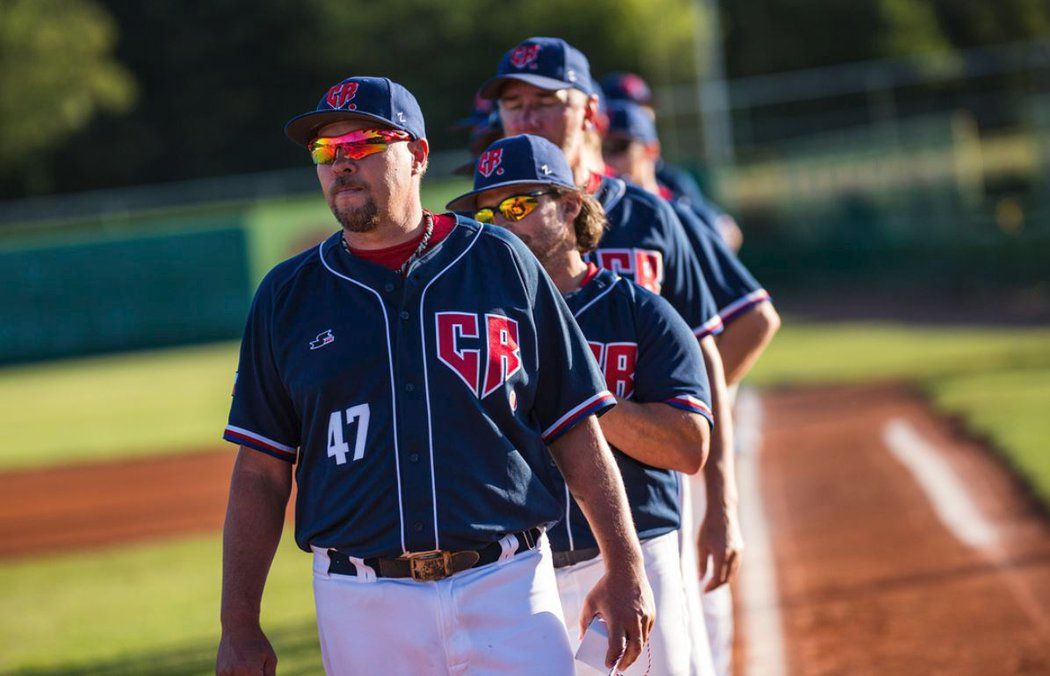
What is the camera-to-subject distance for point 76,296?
27062 mm

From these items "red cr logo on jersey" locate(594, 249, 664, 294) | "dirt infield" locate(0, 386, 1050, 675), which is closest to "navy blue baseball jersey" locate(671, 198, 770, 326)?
"red cr logo on jersey" locate(594, 249, 664, 294)

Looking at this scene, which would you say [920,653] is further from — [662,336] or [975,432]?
[975,432]

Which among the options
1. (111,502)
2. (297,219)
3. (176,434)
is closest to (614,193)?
(111,502)

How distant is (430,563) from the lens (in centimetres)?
318

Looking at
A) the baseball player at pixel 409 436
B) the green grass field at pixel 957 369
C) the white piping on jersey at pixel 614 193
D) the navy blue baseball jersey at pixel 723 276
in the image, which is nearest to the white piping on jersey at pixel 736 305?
the navy blue baseball jersey at pixel 723 276

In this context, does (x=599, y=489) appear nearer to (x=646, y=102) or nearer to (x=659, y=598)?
(x=659, y=598)

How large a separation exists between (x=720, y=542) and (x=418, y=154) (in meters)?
1.68

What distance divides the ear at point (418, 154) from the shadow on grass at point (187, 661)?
12.2 feet

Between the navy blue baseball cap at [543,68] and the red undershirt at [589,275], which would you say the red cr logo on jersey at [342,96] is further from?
the navy blue baseball cap at [543,68]

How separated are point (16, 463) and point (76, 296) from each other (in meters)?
12.5

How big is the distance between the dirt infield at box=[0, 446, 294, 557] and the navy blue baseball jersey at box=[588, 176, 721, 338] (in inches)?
273

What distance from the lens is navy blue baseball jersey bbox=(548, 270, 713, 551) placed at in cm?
390

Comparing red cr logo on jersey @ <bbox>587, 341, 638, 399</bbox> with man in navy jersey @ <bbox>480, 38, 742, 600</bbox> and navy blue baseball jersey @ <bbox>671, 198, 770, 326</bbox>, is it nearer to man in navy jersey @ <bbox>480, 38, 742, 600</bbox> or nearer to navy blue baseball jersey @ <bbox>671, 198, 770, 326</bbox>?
man in navy jersey @ <bbox>480, 38, 742, 600</bbox>

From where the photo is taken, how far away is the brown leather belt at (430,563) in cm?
318
